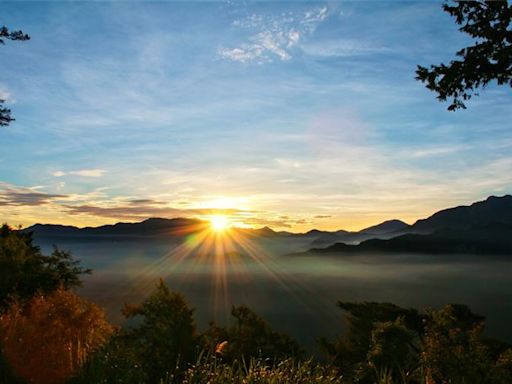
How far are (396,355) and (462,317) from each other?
49.5 ft

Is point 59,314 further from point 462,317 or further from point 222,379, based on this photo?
point 462,317

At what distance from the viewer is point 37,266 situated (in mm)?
39125

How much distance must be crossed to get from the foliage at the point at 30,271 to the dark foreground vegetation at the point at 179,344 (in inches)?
3.3

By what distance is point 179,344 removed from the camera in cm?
4366

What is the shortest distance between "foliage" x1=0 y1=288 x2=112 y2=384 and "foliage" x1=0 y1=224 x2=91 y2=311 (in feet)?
26.8

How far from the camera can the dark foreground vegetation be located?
1273cm

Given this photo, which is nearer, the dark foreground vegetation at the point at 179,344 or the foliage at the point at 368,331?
the dark foreground vegetation at the point at 179,344

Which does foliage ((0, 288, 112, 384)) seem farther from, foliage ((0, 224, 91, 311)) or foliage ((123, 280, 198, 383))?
foliage ((123, 280, 198, 383))

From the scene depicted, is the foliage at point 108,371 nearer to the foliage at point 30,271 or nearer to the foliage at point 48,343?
the foliage at point 48,343

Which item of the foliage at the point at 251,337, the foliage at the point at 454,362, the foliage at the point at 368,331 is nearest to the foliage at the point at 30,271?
the foliage at the point at 251,337

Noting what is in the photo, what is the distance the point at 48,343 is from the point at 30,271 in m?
21.0

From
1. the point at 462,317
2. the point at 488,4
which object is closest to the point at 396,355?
the point at 462,317

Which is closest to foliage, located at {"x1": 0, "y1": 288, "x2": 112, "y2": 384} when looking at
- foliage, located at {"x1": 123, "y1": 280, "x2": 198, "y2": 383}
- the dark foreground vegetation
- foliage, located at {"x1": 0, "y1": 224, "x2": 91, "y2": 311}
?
the dark foreground vegetation

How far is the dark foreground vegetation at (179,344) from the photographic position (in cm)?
1273
